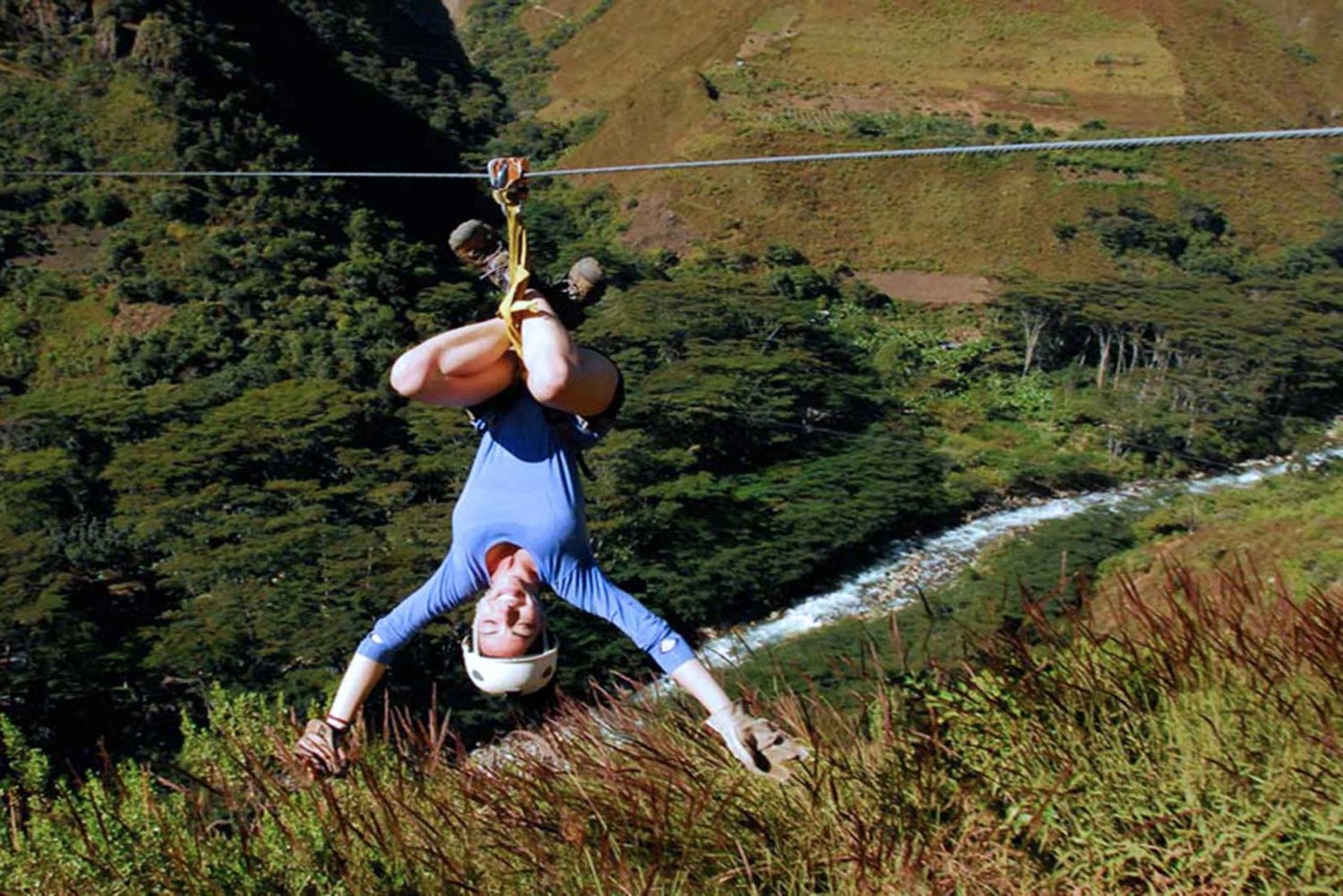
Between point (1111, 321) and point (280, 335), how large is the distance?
19242 millimetres

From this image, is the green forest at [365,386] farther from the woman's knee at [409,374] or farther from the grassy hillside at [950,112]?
the woman's knee at [409,374]

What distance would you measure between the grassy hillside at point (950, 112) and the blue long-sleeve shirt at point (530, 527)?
34826mm

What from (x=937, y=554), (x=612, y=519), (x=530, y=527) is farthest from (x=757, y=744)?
(x=937, y=554)

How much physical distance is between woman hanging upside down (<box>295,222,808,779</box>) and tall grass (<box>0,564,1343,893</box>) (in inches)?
6.1

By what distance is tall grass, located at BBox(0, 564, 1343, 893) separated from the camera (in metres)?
2.07

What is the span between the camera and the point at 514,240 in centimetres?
229

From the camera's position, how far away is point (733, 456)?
79.2ft

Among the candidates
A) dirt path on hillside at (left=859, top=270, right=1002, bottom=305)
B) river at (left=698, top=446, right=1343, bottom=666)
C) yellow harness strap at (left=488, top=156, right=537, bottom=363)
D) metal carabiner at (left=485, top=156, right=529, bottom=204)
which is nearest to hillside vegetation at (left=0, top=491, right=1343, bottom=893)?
yellow harness strap at (left=488, top=156, right=537, bottom=363)

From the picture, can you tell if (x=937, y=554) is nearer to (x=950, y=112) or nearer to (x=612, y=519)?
(x=612, y=519)

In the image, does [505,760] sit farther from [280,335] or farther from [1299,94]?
[1299,94]

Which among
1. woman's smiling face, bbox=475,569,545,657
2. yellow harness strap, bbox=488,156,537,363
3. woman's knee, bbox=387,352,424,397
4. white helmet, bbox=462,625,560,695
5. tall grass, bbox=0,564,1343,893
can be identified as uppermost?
yellow harness strap, bbox=488,156,537,363

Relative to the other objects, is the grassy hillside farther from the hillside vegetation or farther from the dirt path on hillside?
the hillside vegetation

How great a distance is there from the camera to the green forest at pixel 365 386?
53.6ft

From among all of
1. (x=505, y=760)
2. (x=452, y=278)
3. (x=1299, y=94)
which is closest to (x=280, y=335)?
(x=452, y=278)
